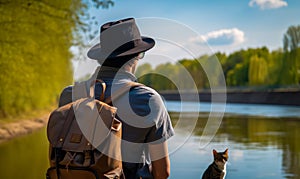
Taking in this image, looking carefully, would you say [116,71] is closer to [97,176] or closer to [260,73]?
[97,176]

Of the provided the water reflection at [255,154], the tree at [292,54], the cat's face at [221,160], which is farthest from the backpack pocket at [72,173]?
the tree at [292,54]

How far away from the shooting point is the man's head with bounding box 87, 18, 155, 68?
2408 mm

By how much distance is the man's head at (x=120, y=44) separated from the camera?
2408 mm

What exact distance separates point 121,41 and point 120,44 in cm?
2

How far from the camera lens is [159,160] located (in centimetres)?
229

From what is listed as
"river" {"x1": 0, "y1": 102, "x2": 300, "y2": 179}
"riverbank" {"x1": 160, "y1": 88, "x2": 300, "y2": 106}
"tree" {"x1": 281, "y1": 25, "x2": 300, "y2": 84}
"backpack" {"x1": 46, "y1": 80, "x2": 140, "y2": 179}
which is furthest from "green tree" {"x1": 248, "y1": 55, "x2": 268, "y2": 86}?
"backpack" {"x1": 46, "y1": 80, "x2": 140, "y2": 179}

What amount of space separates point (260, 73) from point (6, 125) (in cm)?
4848

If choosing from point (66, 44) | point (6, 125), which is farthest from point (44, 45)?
point (6, 125)

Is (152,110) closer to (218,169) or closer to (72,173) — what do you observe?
(72,173)

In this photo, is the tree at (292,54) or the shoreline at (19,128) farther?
the tree at (292,54)

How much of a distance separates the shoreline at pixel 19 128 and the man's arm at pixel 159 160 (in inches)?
649

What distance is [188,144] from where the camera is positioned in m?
15.2

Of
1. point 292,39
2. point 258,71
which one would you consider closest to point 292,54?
point 292,39

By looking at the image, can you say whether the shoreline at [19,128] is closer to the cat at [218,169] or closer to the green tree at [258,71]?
the cat at [218,169]
